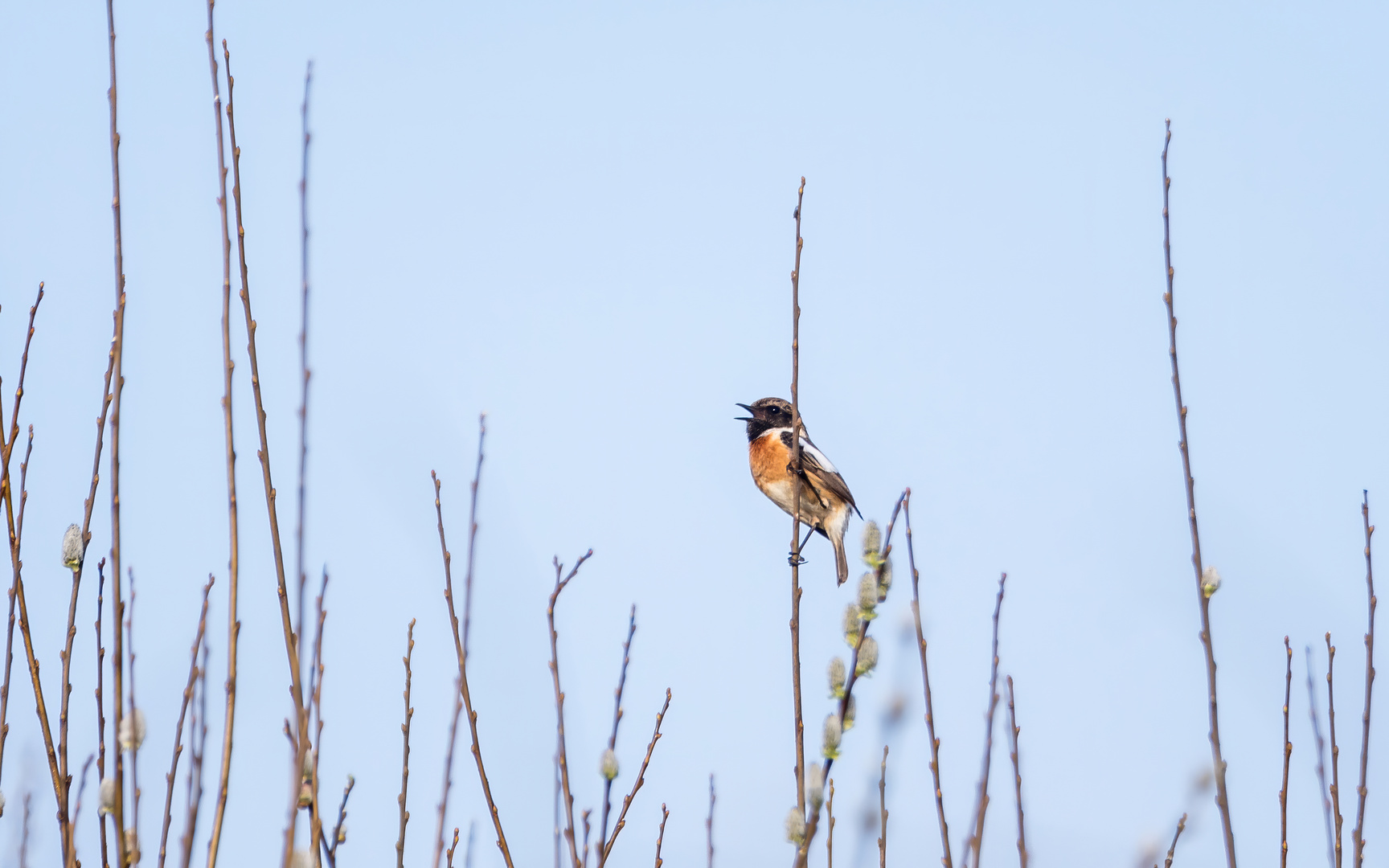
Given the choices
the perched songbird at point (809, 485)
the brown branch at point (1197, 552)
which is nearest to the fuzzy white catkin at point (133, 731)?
the brown branch at point (1197, 552)

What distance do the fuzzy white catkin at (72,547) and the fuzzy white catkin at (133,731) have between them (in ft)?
2.27

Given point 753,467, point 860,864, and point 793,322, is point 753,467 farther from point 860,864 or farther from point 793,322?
point 860,864

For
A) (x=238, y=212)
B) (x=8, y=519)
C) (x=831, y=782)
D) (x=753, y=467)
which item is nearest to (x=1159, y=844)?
(x=831, y=782)

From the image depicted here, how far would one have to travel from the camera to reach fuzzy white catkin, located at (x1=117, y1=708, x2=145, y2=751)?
2.73 metres

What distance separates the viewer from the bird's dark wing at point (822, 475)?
878 cm

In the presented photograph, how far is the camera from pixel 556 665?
333 centimetres

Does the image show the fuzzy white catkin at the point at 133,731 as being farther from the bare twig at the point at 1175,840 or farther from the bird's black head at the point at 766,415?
the bird's black head at the point at 766,415

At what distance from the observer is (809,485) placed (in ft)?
28.9

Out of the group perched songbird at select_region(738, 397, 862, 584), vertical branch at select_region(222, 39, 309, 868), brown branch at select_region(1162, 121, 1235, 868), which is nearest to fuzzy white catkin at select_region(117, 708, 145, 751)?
vertical branch at select_region(222, 39, 309, 868)

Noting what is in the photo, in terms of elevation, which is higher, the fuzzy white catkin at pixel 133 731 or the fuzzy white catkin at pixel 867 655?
the fuzzy white catkin at pixel 867 655

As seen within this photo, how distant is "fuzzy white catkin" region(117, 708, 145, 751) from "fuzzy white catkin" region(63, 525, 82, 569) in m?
0.69

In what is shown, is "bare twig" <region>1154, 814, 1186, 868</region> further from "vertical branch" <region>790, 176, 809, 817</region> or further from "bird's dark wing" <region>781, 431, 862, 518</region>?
"bird's dark wing" <region>781, 431, 862, 518</region>

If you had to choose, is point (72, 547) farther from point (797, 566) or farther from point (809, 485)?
point (809, 485)

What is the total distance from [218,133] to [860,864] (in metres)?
2.30
